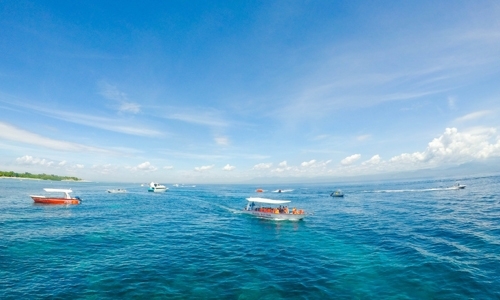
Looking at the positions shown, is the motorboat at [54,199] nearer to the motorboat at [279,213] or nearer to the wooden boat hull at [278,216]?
the motorboat at [279,213]

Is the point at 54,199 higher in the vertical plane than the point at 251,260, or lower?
higher

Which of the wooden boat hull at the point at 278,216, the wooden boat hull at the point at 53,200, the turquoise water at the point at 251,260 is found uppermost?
the wooden boat hull at the point at 53,200

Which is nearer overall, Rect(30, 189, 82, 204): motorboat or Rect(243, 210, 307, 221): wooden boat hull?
Rect(243, 210, 307, 221): wooden boat hull

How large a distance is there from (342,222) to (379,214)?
14.1 metres

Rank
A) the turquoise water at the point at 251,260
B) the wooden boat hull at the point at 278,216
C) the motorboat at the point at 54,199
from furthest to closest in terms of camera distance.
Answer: the motorboat at the point at 54,199
the wooden boat hull at the point at 278,216
the turquoise water at the point at 251,260

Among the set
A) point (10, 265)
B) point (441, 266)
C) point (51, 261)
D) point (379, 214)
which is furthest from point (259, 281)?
point (379, 214)

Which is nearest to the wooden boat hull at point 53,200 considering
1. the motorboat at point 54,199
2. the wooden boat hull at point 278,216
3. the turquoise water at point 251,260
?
the motorboat at point 54,199

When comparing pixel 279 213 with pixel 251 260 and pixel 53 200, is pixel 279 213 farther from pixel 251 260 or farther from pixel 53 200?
pixel 53 200

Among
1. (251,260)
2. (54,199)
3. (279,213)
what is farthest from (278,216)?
(54,199)

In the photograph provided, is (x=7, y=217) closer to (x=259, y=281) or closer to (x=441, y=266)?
Answer: (x=259, y=281)

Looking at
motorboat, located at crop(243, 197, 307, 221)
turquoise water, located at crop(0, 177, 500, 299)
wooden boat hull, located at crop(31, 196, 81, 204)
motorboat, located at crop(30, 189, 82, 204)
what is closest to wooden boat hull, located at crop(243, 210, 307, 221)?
→ motorboat, located at crop(243, 197, 307, 221)

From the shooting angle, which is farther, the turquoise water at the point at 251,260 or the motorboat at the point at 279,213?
the motorboat at the point at 279,213

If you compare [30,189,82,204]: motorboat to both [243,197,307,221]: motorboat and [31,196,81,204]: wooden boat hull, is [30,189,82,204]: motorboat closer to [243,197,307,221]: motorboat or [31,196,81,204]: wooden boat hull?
[31,196,81,204]: wooden boat hull

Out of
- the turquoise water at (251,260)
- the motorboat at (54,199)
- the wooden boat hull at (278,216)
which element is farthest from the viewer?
the motorboat at (54,199)
